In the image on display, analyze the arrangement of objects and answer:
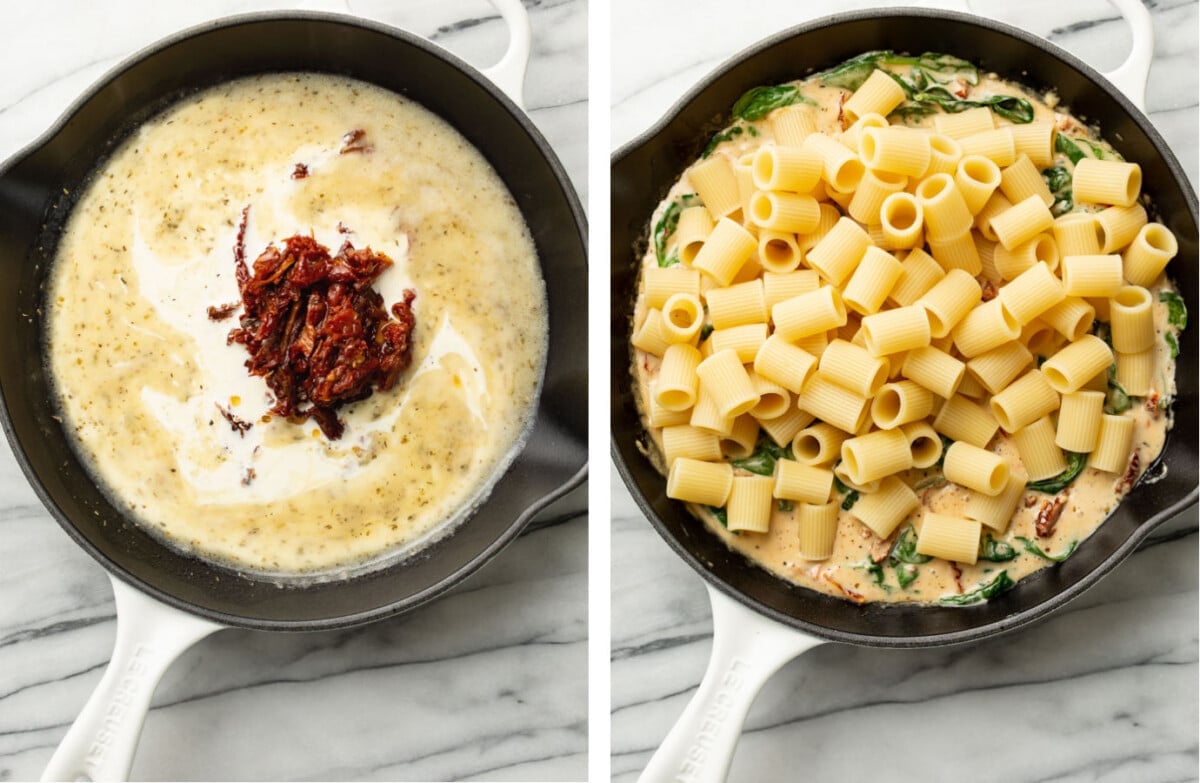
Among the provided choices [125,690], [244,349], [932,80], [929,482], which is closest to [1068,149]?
[932,80]

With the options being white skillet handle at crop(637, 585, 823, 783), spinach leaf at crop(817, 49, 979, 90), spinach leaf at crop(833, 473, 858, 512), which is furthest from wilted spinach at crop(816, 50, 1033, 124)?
white skillet handle at crop(637, 585, 823, 783)

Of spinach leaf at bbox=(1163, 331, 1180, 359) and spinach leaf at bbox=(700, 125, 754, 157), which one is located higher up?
spinach leaf at bbox=(700, 125, 754, 157)

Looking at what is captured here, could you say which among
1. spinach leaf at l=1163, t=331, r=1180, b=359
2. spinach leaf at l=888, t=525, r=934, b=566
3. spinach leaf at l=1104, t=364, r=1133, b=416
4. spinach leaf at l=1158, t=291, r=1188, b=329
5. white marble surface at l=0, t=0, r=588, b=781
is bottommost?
white marble surface at l=0, t=0, r=588, b=781

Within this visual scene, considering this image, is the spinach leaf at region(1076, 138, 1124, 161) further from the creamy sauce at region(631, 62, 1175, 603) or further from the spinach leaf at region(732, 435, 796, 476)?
the spinach leaf at region(732, 435, 796, 476)

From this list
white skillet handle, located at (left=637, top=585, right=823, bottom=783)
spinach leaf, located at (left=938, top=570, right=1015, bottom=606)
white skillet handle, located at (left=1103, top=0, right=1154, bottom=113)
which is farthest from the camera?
spinach leaf, located at (left=938, top=570, right=1015, bottom=606)

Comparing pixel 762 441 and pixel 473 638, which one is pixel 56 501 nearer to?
pixel 473 638

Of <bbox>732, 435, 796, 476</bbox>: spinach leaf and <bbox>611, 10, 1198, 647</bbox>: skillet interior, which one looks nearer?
<bbox>611, 10, 1198, 647</bbox>: skillet interior

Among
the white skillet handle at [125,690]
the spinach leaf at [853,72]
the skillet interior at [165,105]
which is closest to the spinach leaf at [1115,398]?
the spinach leaf at [853,72]
